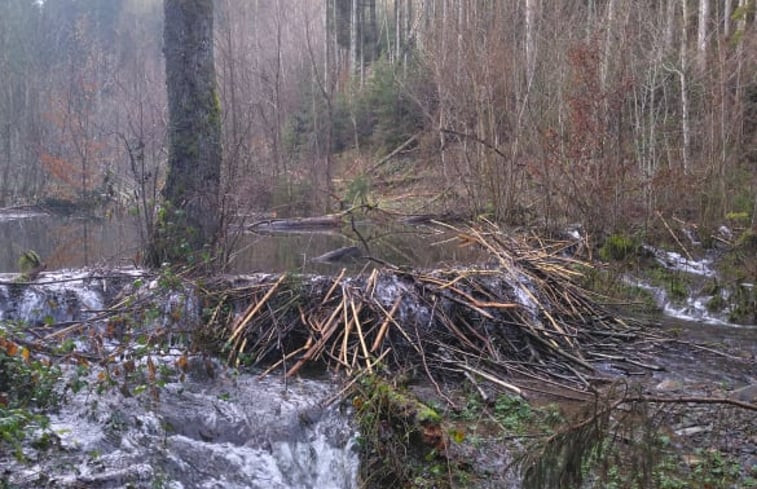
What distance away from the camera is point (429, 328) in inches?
282

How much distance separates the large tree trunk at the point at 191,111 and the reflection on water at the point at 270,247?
71 centimetres

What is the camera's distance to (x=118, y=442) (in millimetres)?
4961

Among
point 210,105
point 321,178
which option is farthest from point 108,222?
point 210,105

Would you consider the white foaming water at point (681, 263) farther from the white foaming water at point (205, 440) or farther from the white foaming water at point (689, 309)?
the white foaming water at point (205, 440)

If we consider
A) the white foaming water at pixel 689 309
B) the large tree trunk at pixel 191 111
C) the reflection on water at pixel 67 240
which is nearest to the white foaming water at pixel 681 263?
the white foaming water at pixel 689 309

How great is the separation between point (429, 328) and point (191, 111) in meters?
4.30

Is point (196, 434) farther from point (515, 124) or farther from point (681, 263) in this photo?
point (515, 124)

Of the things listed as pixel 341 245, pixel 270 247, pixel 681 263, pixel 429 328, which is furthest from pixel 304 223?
pixel 429 328

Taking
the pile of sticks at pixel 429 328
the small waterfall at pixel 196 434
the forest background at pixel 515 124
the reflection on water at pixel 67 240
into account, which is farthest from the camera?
the forest background at pixel 515 124

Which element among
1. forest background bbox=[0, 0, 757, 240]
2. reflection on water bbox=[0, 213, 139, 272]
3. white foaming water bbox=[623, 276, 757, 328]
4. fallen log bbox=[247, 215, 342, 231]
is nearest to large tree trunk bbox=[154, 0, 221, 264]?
forest background bbox=[0, 0, 757, 240]

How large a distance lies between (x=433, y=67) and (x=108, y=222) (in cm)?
944

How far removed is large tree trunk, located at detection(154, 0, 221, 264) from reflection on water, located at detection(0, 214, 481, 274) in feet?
2.31

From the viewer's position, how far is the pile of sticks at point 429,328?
6.61m

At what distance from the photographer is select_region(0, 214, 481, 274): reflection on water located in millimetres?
9352
